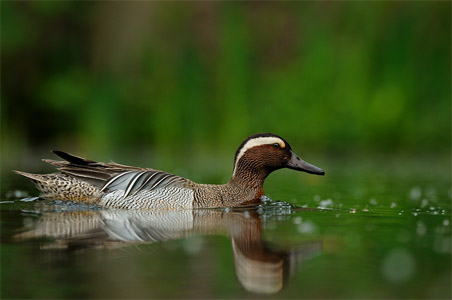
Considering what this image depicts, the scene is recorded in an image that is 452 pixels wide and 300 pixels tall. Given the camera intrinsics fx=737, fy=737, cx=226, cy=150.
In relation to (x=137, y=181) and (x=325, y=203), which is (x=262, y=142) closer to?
(x=325, y=203)

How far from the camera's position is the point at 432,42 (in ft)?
Result: 46.9

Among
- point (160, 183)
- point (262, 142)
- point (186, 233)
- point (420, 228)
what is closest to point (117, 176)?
point (160, 183)

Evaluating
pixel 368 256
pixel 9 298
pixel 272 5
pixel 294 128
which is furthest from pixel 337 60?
pixel 9 298

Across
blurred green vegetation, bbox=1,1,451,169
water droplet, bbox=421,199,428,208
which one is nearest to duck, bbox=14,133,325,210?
water droplet, bbox=421,199,428,208

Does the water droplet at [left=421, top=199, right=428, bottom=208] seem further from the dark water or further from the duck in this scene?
the duck

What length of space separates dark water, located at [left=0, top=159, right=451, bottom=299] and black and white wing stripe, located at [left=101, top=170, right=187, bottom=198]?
33 cm

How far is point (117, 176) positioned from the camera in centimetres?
805

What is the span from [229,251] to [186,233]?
840mm

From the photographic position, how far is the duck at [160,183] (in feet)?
26.1

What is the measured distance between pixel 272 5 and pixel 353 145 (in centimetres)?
611

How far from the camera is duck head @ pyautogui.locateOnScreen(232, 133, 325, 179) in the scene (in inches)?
334

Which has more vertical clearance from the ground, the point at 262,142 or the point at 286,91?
the point at 286,91

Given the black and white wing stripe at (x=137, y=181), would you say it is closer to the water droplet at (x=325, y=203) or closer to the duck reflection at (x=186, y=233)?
the duck reflection at (x=186, y=233)

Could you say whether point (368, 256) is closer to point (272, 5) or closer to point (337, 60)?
point (337, 60)
